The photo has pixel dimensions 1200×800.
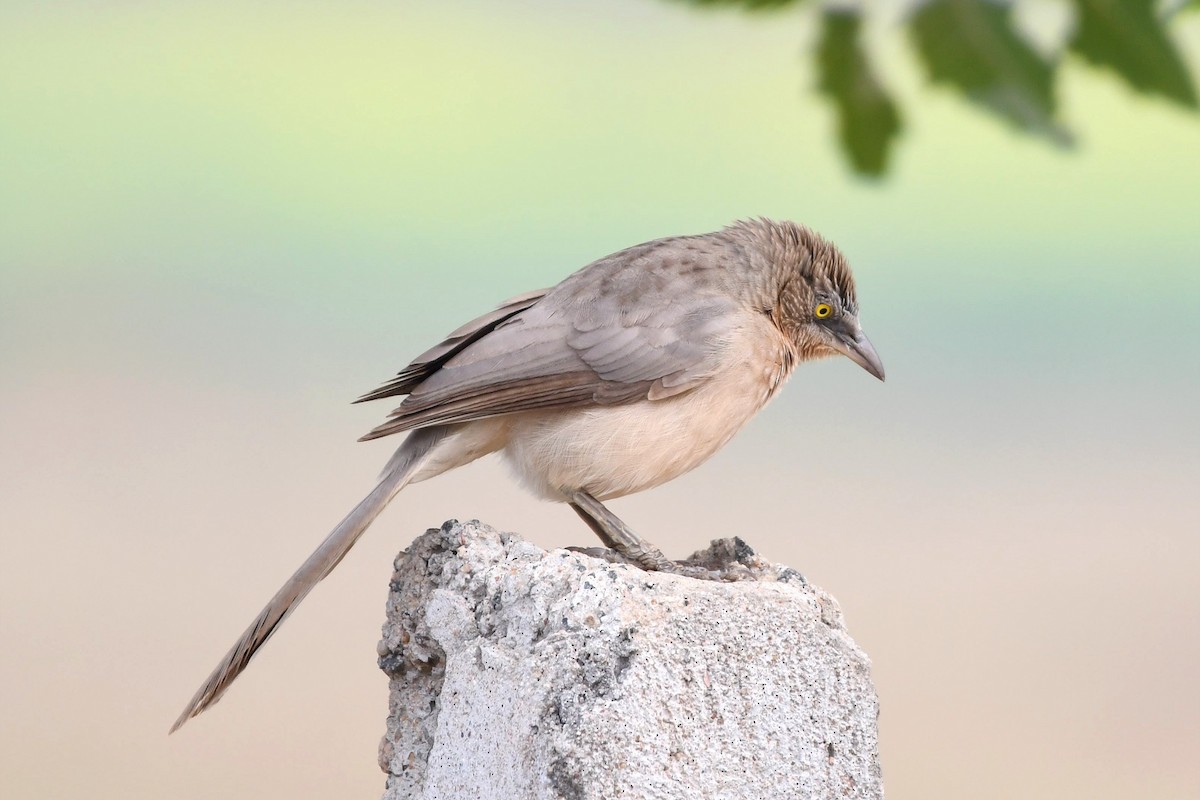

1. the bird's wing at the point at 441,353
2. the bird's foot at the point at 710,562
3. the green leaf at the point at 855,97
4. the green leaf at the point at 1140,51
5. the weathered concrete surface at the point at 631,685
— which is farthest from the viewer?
the bird's wing at the point at 441,353

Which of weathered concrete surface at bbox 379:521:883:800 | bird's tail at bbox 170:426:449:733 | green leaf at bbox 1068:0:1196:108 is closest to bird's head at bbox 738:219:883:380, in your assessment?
weathered concrete surface at bbox 379:521:883:800

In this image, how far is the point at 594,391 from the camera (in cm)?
409

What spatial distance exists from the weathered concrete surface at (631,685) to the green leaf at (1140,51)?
2045 millimetres

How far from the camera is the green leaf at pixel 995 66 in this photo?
1.73 m

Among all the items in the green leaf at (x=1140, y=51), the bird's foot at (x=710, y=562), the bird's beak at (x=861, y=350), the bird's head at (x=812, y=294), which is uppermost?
the bird's head at (x=812, y=294)

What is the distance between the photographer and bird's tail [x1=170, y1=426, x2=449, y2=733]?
12.6ft

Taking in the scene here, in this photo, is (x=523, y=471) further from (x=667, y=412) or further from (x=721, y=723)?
(x=721, y=723)

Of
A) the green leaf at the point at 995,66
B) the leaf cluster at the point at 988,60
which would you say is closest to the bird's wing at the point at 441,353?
the leaf cluster at the point at 988,60

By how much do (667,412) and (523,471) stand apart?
570mm

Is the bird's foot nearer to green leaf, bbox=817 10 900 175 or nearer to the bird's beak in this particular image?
the bird's beak

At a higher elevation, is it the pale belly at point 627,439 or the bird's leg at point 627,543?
the pale belly at point 627,439

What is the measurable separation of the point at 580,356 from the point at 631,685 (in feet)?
4.26

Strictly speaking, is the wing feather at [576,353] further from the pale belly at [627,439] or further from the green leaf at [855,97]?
the green leaf at [855,97]

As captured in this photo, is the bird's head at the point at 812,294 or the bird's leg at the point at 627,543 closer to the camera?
the bird's leg at the point at 627,543
